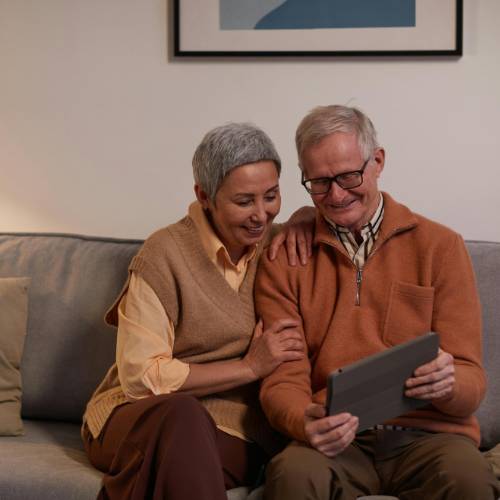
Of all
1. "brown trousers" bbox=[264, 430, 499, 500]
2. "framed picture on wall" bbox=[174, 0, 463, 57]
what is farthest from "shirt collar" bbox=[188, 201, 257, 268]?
"framed picture on wall" bbox=[174, 0, 463, 57]

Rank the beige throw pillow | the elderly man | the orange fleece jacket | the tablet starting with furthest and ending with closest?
1. the beige throw pillow
2. the orange fleece jacket
3. the elderly man
4. the tablet

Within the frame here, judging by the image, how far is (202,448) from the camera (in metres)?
1.94

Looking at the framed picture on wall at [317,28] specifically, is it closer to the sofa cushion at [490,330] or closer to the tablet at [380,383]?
the sofa cushion at [490,330]

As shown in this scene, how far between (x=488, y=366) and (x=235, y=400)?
664mm

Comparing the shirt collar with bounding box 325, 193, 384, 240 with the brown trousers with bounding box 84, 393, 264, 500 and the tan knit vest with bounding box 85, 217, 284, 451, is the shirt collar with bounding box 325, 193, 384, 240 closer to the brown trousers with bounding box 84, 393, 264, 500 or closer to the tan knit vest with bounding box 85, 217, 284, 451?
the tan knit vest with bounding box 85, 217, 284, 451

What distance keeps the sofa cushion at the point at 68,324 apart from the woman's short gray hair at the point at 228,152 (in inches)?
21.5

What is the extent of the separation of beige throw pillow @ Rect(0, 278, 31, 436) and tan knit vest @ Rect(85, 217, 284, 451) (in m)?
0.32

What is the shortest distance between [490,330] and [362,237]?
45 centimetres

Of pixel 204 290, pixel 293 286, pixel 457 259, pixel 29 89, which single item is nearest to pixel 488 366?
pixel 457 259

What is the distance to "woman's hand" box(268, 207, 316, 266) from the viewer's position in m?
2.30

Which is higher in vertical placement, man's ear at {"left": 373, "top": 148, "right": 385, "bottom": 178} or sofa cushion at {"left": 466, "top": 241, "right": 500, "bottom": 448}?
man's ear at {"left": 373, "top": 148, "right": 385, "bottom": 178}

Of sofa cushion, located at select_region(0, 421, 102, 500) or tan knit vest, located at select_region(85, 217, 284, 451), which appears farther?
tan knit vest, located at select_region(85, 217, 284, 451)

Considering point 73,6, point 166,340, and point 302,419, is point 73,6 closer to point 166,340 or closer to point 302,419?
point 166,340

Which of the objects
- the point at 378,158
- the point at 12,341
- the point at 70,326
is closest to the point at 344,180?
the point at 378,158
